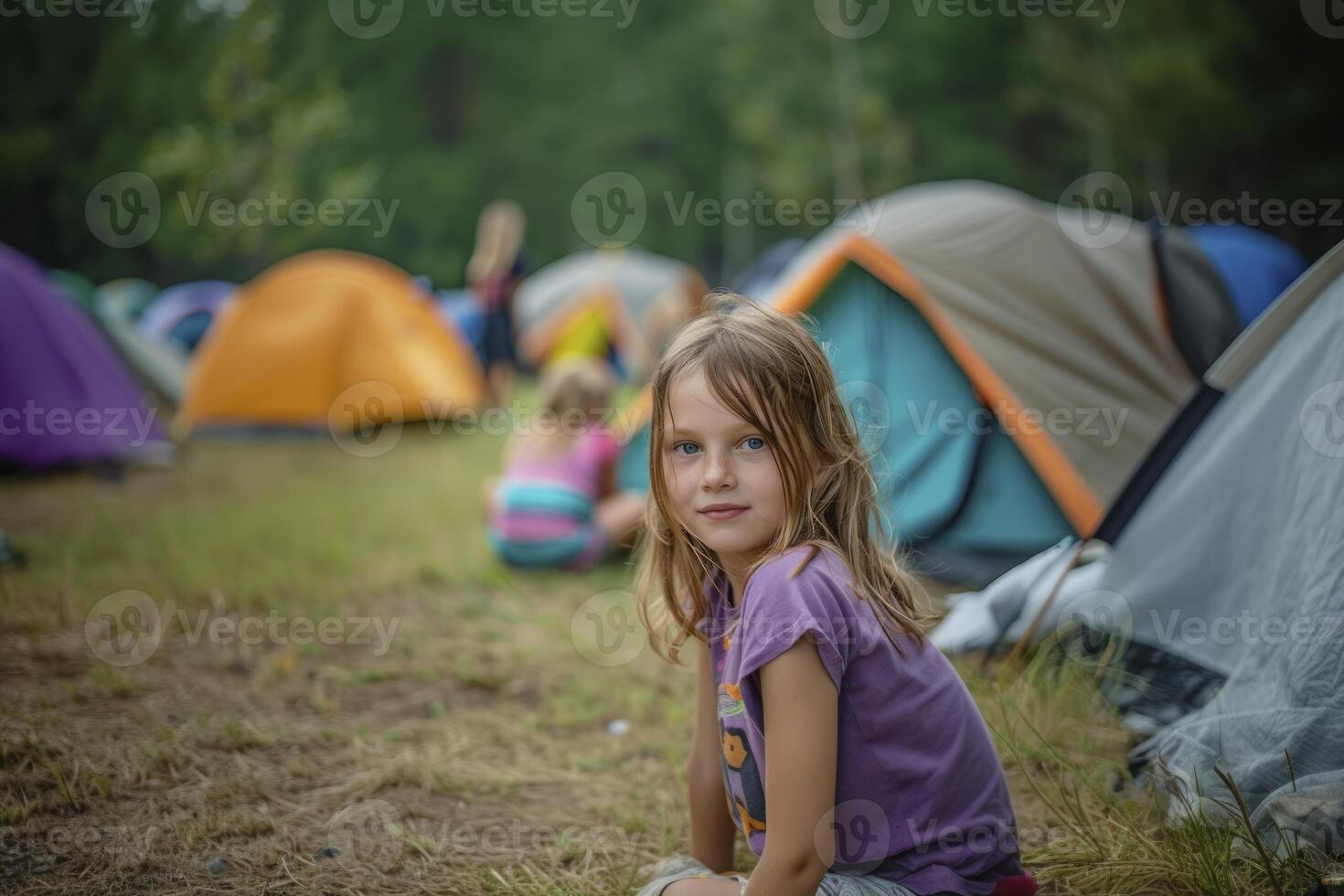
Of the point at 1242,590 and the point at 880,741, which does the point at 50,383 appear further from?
the point at 1242,590

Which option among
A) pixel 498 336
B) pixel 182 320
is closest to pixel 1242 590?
pixel 498 336

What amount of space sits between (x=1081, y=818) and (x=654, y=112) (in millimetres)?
23182

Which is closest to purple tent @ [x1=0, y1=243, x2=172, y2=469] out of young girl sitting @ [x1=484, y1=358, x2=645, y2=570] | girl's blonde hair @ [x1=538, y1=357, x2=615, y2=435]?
young girl sitting @ [x1=484, y1=358, x2=645, y2=570]

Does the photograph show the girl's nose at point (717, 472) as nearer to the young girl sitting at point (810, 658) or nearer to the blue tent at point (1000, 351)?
the young girl sitting at point (810, 658)

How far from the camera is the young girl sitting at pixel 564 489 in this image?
3.89 m

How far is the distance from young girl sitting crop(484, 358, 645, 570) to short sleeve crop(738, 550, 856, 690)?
2603mm

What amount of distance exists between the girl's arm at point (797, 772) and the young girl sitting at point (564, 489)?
267cm

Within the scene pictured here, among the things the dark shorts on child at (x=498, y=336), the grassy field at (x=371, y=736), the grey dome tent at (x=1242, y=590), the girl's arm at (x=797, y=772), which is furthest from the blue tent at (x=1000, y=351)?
the dark shorts on child at (x=498, y=336)

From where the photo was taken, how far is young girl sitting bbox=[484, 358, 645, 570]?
12.8 feet

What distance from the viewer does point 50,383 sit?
5.17 meters

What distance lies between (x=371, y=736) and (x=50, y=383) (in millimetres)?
3948

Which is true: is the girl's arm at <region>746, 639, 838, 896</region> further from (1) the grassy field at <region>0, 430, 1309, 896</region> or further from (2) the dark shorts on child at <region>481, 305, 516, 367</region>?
(2) the dark shorts on child at <region>481, 305, 516, 367</region>

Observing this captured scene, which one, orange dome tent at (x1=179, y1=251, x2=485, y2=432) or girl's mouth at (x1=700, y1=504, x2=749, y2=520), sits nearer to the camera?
girl's mouth at (x1=700, y1=504, x2=749, y2=520)

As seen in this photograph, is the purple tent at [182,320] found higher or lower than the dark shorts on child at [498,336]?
higher
